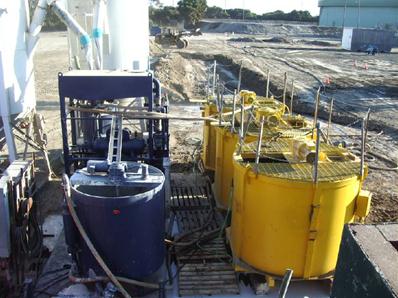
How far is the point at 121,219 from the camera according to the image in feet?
16.9

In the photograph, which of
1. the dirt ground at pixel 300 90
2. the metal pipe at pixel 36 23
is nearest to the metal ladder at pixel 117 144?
the dirt ground at pixel 300 90

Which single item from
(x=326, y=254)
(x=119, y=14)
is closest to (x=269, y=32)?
(x=119, y=14)

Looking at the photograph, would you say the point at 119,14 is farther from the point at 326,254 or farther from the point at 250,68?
the point at 250,68

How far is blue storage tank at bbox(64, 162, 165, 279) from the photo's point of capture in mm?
5125

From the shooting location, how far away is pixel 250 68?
26281mm

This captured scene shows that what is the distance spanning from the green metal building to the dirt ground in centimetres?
3992

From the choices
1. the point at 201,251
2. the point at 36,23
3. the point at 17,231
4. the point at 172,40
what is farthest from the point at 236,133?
the point at 172,40

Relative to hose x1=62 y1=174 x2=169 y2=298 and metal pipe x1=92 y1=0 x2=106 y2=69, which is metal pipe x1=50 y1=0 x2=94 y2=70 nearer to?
metal pipe x1=92 y1=0 x2=106 y2=69

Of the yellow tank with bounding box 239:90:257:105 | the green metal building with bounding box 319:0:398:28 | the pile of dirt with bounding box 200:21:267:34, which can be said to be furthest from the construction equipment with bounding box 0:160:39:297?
the green metal building with bounding box 319:0:398:28

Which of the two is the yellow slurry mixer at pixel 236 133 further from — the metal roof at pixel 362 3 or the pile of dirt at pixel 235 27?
the metal roof at pixel 362 3

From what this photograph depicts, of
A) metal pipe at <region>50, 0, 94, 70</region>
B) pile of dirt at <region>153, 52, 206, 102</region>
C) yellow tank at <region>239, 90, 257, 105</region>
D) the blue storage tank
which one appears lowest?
pile of dirt at <region>153, 52, 206, 102</region>

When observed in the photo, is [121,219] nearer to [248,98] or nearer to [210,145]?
[210,145]

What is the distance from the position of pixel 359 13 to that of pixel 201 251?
78.1 metres

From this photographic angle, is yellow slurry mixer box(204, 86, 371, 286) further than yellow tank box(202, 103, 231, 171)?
No
